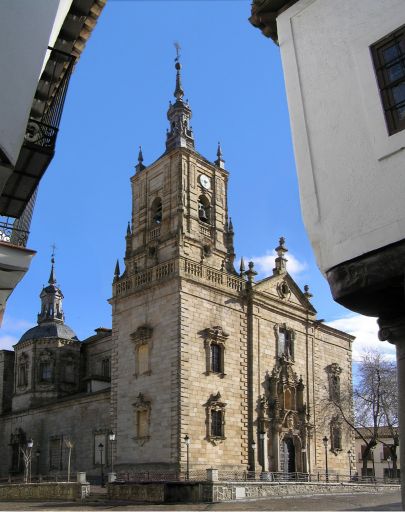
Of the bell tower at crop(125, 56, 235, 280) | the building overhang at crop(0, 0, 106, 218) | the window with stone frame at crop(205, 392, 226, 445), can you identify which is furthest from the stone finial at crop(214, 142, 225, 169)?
the building overhang at crop(0, 0, 106, 218)

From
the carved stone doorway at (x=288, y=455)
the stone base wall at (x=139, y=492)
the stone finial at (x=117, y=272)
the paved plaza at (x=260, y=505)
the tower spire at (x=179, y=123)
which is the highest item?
the tower spire at (x=179, y=123)

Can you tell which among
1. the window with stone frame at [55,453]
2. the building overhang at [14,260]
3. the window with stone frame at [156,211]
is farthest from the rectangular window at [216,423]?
the building overhang at [14,260]

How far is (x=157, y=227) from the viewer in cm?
4041

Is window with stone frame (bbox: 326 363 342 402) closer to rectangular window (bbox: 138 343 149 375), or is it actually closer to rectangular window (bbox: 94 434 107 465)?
rectangular window (bbox: 138 343 149 375)

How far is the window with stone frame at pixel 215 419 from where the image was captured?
3506 centimetres

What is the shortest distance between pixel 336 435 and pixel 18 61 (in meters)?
42.2

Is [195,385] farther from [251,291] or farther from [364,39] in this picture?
[364,39]

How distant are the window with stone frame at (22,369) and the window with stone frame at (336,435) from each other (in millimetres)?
27287

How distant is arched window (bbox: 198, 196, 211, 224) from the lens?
135 ft

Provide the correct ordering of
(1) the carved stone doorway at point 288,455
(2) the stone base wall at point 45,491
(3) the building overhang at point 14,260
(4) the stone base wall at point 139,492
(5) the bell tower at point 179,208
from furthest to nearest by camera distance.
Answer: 1. (1) the carved stone doorway at point 288,455
2. (5) the bell tower at point 179,208
3. (2) the stone base wall at point 45,491
4. (4) the stone base wall at point 139,492
5. (3) the building overhang at point 14,260

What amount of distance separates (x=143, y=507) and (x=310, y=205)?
21417 mm

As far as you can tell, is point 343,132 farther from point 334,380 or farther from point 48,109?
point 334,380

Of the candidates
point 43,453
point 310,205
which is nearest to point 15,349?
point 43,453

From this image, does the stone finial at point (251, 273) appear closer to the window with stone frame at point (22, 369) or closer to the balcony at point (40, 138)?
the window with stone frame at point (22, 369)
